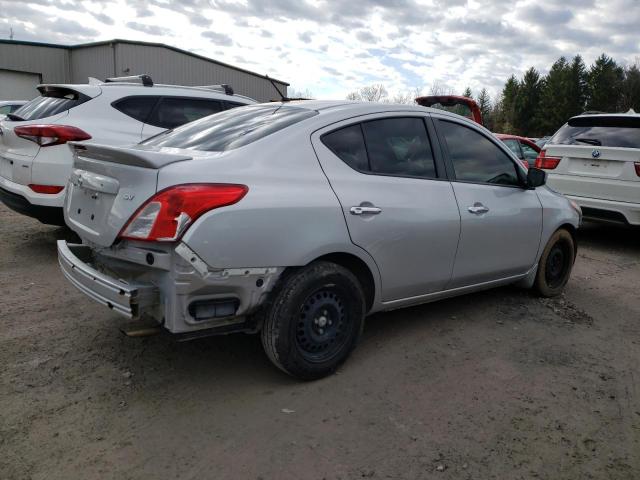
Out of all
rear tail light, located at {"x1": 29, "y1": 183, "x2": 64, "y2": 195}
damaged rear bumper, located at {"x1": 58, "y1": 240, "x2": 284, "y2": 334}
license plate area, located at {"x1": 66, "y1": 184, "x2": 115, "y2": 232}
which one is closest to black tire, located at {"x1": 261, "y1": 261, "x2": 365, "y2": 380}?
damaged rear bumper, located at {"x1": 58, "y1": 240, "x2": 284, "y2": 334}

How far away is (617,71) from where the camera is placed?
56094mm

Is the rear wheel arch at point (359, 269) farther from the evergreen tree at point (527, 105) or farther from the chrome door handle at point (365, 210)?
the evergreen tree at point (527, 105)

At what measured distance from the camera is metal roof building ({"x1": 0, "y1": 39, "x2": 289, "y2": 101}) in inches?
946

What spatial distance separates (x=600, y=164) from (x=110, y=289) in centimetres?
665

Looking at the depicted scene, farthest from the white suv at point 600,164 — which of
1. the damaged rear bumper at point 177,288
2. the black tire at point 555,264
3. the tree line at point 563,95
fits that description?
the tree line at point 563,95

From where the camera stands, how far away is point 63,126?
4.98 m

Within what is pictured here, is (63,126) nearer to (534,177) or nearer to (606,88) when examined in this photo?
(534,177)

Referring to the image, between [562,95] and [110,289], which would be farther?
[562,95]

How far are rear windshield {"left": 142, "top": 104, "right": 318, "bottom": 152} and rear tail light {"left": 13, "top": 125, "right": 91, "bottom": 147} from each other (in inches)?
65.8

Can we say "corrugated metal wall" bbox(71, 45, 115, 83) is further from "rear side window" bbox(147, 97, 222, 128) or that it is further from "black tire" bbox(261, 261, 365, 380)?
"black tire" bbox(261, 261, 365, 380)

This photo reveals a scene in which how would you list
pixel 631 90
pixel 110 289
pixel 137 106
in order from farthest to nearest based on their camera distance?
pixel 631 90 → pixel 137 106 → pixel 110 289

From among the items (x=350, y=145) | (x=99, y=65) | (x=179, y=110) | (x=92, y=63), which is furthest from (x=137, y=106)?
(x=92, y=63)

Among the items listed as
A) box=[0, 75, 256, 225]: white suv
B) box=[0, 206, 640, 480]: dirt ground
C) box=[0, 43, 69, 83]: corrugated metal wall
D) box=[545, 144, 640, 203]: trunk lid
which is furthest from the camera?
box=[0, 43, 69, 83]: corrugated metal wall

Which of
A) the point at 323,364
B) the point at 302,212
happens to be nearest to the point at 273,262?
the point at 302,212
